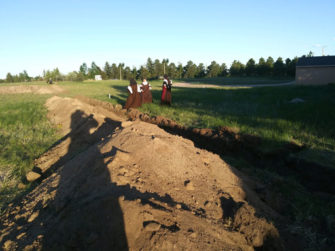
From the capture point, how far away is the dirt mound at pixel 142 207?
2.42 meters

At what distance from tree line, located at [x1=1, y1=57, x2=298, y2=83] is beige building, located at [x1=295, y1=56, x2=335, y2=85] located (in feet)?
86.4

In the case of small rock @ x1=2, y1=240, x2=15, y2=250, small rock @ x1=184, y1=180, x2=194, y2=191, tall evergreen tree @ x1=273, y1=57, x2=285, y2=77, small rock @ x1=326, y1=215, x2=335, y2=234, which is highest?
tall evergreen tree @ x1=273, y1=57, x2=285, y2=77

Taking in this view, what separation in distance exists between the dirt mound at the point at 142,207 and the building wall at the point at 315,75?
27.3 m

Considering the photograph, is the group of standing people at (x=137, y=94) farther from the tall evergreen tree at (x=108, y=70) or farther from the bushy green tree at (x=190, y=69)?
the tall evergreen tree at (x=108, y=70)

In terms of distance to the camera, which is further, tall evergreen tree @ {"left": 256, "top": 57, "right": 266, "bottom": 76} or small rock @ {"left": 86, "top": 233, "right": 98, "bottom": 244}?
tall evergreen tree @ {"left": 256, "top": 57, "right": 266, "bottom": 76}

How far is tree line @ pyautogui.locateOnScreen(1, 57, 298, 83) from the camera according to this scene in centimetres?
5599

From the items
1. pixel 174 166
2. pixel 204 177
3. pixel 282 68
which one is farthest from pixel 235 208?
pixel 282 68

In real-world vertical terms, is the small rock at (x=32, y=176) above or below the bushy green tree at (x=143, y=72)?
below

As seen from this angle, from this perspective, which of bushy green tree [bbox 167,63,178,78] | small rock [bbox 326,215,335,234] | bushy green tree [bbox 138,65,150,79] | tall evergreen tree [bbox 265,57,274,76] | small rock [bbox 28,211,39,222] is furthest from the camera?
bushy green tree [bbox 167,63,178,78]

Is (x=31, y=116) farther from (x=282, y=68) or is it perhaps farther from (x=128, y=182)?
(x=282, y=68)

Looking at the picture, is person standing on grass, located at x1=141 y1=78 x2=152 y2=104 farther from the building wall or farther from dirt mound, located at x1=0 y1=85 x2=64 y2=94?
the building wall

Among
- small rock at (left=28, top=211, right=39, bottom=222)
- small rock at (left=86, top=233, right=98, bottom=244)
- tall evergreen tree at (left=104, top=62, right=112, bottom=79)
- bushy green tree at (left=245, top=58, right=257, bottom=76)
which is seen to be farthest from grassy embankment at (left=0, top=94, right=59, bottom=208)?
tall evergreen tree at (left=104, top=62, right=112, bottom=79)

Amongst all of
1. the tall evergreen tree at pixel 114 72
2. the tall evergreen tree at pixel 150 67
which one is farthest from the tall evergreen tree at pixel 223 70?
the tall evergreen tree at pixel 114 72

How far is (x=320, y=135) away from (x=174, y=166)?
533 cm
